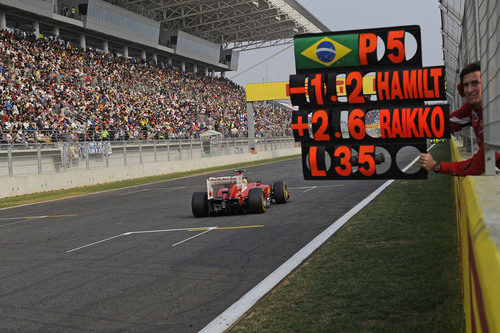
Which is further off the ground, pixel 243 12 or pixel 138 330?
pixel 243 12

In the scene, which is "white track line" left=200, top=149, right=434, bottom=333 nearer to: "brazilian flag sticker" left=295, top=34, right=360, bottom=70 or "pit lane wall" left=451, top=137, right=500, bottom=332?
"brazilian flag sticker" left=295, top=34, right=360, bottom=70

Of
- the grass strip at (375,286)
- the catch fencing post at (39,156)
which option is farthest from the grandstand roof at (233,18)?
the grass strip at (375,286)

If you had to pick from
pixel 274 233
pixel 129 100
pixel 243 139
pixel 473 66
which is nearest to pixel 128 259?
pixel 274 233

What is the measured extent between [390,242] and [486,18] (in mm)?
4284

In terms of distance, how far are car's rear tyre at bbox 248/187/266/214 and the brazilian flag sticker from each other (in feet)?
23.2

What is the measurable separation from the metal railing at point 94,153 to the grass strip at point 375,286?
16.9m

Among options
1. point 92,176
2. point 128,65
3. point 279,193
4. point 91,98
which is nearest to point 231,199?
point 279,193

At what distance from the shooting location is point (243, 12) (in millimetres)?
51844

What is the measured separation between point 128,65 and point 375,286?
3854 cm

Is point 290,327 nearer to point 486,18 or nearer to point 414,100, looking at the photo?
point 414,100

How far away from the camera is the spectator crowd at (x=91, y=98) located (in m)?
25.5

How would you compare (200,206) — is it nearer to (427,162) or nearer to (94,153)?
(427,162)

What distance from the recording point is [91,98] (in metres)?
31.5

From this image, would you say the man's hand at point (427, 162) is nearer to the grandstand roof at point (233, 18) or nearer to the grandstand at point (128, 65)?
the grandstand at point (128, 65)
